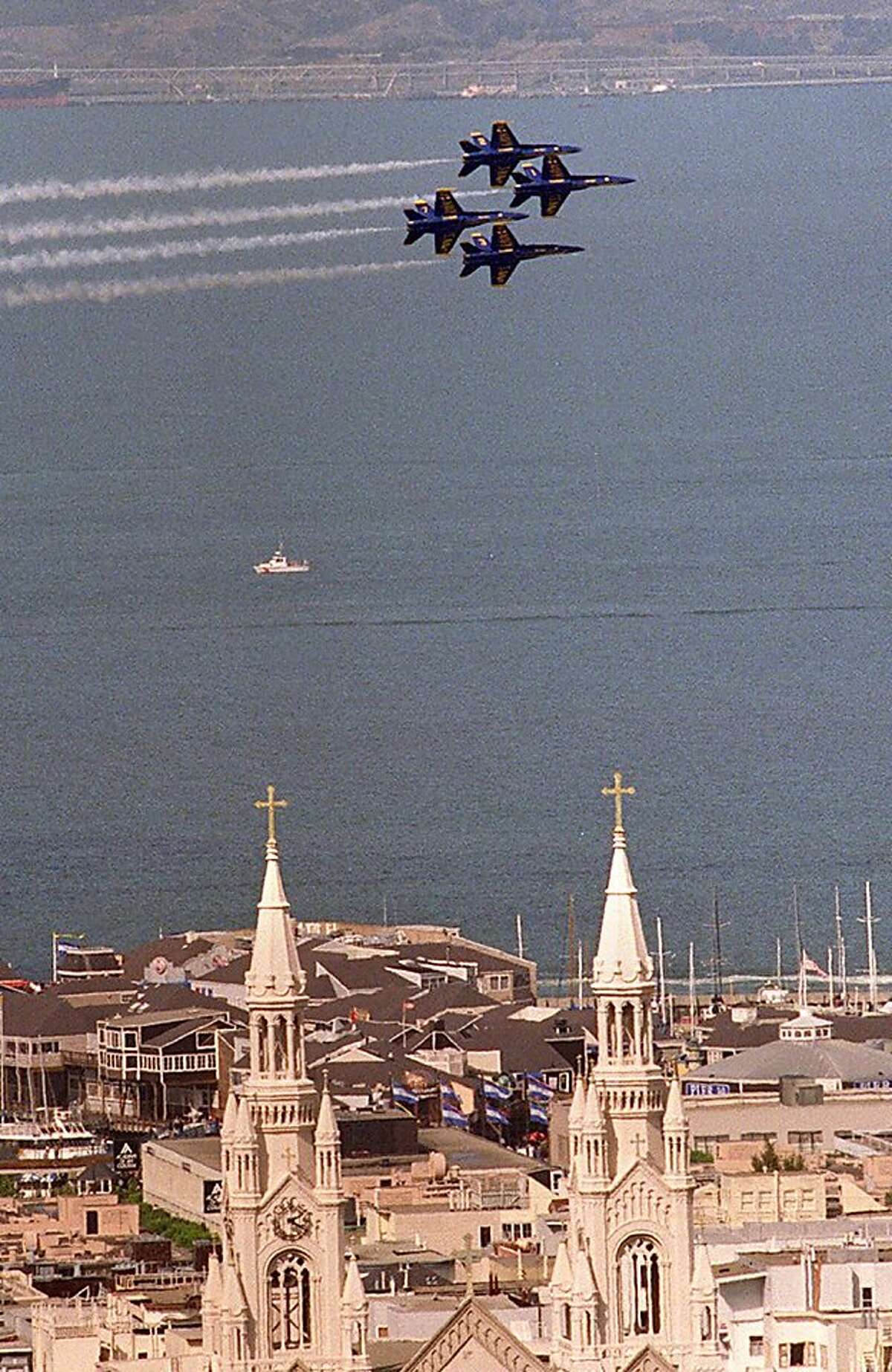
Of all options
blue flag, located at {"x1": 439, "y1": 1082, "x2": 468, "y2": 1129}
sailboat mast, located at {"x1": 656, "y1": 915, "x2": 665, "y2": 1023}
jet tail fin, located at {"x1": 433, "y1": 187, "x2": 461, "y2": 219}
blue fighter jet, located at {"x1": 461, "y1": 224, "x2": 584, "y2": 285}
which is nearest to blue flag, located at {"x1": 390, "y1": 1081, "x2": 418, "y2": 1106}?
blue flag, located at {"x1": 439, "y1": 1082, "x2": 468, "y2": 1129}

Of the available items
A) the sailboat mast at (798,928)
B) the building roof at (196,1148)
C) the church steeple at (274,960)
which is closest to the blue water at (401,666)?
the sailboat mast at (798,928)

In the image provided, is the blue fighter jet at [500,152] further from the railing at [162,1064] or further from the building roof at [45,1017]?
the building roof at [45,1017]

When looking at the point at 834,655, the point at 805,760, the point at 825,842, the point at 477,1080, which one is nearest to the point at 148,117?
the point at 834,655

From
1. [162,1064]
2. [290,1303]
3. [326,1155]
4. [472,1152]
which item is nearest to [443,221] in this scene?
[472,1152]

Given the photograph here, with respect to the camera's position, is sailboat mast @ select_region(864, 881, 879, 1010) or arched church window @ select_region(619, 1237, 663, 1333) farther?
sailboat mast @ select_region(864, 881, 879, 1010)

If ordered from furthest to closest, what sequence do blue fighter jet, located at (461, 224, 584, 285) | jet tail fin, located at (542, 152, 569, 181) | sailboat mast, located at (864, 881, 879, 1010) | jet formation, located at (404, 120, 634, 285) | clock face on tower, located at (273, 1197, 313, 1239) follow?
sailboat mast, located at (864, 881, 879, 1010), jet tail fin, located at (542, 152, 569, 181), blue fighter jet, located at (461, 224, 584, 285), jet formation, located at (404, 120, 634, 285), clock face on tower, located at (273, 1197, 313, 1239)

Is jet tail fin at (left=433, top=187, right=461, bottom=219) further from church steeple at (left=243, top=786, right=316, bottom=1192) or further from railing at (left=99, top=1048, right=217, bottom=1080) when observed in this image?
church steeple at (left=243, top=786, right=316, bottom=1192)

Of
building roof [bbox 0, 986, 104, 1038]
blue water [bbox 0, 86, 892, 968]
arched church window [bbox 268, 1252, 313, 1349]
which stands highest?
blue water [bbox 0, 86, 892, 968]
